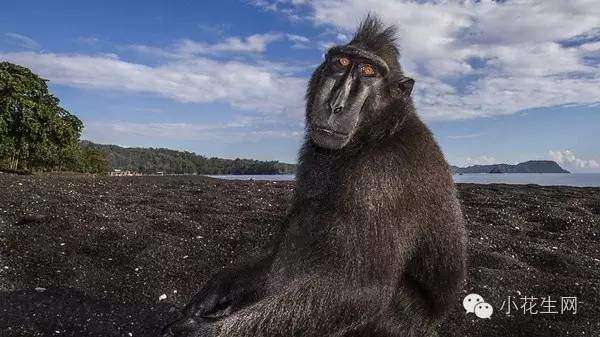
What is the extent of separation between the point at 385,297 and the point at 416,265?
613 millimetres

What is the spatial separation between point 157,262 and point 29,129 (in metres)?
44.3

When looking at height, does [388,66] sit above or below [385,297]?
above

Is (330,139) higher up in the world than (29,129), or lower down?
lower down

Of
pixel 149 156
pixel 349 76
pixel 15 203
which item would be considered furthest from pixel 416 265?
pixel 149 156

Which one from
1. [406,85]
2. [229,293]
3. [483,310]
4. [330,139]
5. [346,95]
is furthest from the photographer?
[483,310]

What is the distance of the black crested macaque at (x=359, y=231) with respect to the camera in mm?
4258

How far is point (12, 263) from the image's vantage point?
31.0 feet

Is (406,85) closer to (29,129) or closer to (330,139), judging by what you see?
(330,139)

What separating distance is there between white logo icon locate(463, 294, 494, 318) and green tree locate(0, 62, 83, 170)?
153 ft

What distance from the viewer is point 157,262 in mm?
9695

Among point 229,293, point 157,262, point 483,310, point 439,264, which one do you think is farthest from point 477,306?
point 157,262

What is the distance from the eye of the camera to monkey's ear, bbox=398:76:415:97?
17.2 ft

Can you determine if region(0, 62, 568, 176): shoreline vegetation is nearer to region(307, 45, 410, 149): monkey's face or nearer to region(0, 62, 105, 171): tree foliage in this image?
region(0, 62, 105, 171): tree foliage

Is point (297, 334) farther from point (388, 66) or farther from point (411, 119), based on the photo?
point (388, 66)
